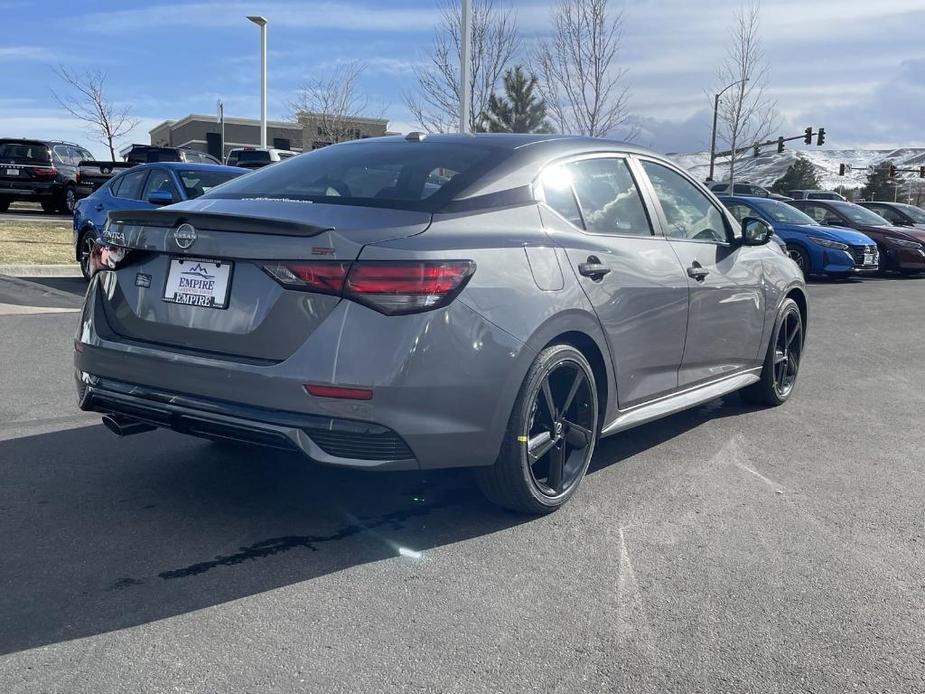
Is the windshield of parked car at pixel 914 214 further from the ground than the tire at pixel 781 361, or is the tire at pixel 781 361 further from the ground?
the windshield of parked car at pixel 914 214

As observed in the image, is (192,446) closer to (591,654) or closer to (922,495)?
(591,654)

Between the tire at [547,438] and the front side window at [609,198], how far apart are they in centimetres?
71

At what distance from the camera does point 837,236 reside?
17141 millimetres

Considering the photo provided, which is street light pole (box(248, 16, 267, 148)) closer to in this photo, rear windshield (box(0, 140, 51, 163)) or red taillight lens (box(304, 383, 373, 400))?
rear windshield (box(0, 140, 51, 163))

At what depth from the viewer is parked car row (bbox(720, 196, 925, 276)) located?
1691 cm

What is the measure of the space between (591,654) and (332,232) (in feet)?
5.51

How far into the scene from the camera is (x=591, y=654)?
2936 mm

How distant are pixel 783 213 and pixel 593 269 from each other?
577 inches

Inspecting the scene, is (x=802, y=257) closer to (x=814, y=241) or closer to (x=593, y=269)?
(x=814, y=241)

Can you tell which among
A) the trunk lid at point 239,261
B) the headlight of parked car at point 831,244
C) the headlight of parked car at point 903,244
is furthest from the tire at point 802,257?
the trunk lid at point 239,261

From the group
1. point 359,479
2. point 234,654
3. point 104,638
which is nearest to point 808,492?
point 359,479

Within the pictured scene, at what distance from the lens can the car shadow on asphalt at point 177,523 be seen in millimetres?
3186

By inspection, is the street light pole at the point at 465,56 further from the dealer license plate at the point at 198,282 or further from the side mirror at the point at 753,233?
the dealer license plate at the point at 198,282

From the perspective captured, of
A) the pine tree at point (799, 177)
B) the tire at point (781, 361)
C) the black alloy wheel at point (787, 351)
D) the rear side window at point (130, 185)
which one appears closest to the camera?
the tire at point (781, 361)
